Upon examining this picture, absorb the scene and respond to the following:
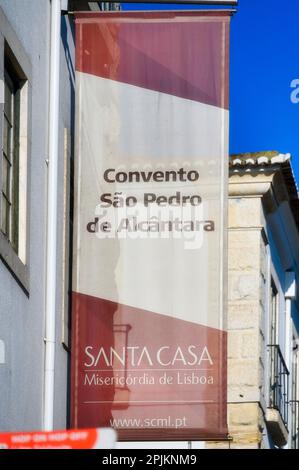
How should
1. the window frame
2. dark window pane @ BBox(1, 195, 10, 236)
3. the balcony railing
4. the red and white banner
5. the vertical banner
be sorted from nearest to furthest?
the red and white banner < the window frame < dark window pane @ BBox(1, 195, 10, 236) < the vertical banner < the balcony railing

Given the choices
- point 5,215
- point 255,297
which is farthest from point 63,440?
point 255,297

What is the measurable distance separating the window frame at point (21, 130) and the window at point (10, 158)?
0.12ft

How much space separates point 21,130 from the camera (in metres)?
15.2

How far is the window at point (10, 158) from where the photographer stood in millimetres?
14641

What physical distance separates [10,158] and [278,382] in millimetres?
12836

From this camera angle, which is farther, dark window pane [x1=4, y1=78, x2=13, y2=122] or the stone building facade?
the stone building facade

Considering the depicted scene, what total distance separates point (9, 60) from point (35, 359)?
303 cm

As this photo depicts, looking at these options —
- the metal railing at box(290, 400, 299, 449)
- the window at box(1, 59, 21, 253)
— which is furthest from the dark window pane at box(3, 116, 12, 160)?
the metal railing at box(290, 400, 299, 449)

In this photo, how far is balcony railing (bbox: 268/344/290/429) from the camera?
25906mm

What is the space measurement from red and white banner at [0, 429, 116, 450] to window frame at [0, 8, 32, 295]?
5889 millimetres

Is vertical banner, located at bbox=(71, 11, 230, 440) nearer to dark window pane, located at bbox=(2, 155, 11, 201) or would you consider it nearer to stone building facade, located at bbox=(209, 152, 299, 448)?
dark window pane, located at bbox=(2, 155, 11, 201)

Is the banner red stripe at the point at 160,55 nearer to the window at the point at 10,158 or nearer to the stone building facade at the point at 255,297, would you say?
the window at the point at 10,158

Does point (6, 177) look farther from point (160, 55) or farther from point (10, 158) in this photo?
point (160, 55)
